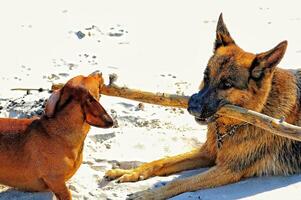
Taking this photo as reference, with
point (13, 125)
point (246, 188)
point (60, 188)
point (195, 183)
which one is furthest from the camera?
point (195, 183)

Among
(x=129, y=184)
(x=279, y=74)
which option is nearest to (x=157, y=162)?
(x=129, y=184)

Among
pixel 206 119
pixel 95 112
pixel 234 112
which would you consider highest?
pixel 95 112

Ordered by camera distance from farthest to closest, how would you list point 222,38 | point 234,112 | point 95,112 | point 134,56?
point 134,56 < point 222,38 < point 234,112 < point 95,112

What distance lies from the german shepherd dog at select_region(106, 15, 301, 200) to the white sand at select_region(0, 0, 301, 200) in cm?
13

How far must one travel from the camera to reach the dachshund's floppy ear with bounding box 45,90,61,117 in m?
5.64

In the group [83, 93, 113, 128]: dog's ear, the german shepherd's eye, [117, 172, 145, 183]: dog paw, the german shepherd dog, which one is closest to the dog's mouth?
the german shepherd dog

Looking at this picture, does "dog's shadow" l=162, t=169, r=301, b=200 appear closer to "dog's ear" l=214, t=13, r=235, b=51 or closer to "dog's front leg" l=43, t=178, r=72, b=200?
"dog's front leg" l=43, t=178, r=72, b=200

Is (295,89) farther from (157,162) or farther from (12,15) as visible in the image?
(12,15)

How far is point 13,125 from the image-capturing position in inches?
232

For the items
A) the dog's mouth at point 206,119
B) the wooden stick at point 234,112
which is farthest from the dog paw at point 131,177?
the dog's mouth at point 206,119

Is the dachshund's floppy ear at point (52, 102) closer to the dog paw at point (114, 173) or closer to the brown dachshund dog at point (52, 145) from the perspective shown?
the brown dachshund dog at point (52, 145)

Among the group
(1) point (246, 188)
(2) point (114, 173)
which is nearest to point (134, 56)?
(2) point (114, 173)

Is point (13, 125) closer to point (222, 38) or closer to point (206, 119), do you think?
point (206, 119)

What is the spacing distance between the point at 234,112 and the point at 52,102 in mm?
1638
